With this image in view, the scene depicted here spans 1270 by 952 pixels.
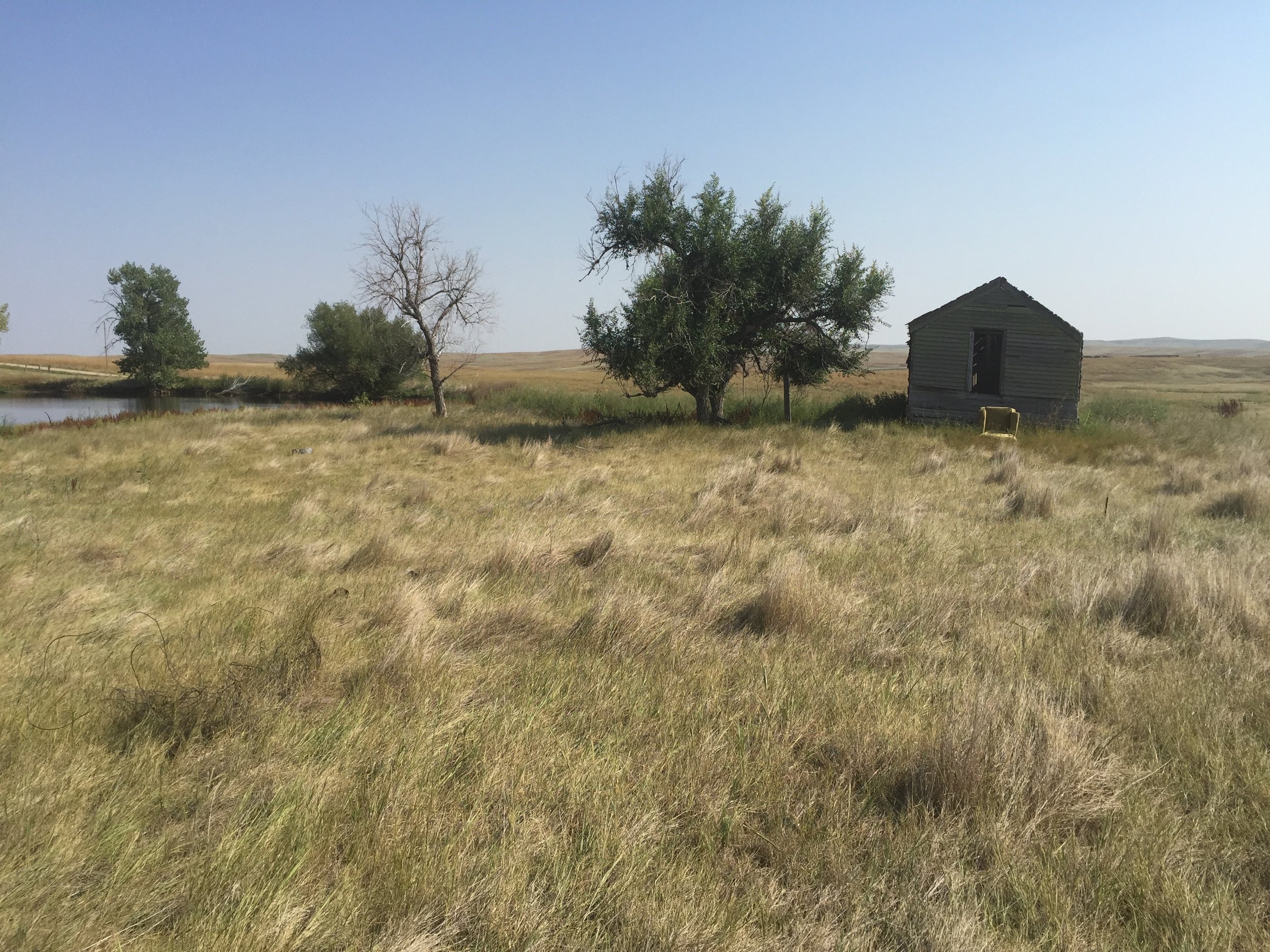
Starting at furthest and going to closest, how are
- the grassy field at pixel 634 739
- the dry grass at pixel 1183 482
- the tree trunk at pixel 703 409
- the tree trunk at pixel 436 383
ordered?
the tree trunk at pixel 436 383 < the tree trunk at pixel 703 409 < the dry grass at pixel 1183 482 < the grassy field at pixel 634 739

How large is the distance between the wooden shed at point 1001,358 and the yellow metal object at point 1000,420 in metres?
0.82

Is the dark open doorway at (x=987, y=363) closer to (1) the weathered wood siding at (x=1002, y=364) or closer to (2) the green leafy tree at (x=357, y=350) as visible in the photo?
(1) the weathered wood siding at (x=1002, y=364)

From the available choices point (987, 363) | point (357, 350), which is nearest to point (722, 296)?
point (987, 363)

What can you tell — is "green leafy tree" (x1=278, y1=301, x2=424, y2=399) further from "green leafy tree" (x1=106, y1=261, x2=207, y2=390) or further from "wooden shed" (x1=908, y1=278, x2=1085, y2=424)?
"wooden shed" (x1=908, y1=278, x2=1085, y2=424)

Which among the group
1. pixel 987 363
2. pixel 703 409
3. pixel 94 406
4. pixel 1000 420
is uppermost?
pixel 987 363

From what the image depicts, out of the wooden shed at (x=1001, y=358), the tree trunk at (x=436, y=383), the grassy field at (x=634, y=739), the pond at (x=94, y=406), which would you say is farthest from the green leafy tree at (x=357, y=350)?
the grassy field at (x=634, y=739)

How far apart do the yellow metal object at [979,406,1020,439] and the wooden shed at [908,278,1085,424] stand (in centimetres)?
82

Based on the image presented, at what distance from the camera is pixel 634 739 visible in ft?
11.1

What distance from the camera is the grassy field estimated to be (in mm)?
2270

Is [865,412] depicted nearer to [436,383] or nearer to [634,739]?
[436,383]

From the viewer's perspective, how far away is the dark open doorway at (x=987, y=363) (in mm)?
25578

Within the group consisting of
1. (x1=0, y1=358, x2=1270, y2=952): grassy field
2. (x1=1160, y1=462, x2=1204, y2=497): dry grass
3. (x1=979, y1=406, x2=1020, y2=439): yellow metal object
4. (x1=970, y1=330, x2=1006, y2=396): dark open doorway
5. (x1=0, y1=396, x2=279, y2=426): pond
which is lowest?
(x1=1160, y1=462, x2=1204, y2=497): dry grass

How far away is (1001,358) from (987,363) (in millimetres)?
3651

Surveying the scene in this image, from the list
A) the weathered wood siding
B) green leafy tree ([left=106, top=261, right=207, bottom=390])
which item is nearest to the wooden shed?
the weathered wood siding
